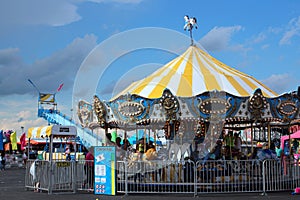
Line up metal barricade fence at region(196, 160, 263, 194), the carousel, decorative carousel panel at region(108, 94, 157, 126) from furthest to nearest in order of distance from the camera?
1. decorative carousel panel at region(108, 94, 157, 126)
2. the carousel
3. metal barricade fence at region(196, 160, 263, 194)

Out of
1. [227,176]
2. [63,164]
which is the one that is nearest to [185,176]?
[227,176]

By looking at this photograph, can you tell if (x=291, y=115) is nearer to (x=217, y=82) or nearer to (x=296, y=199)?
(x=217, y=82)

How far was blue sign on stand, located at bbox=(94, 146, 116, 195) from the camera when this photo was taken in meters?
12.1

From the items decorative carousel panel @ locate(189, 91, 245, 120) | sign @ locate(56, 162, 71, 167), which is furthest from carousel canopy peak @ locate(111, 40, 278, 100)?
sign @ locate(56, 162, 71, 167)

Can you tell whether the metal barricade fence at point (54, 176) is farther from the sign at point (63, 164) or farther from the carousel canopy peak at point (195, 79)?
the carousel canopy peak at point (195, 79)

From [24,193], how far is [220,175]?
19.3 ft

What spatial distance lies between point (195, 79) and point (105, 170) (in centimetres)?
Result: 479

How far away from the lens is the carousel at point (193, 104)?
43.6ft

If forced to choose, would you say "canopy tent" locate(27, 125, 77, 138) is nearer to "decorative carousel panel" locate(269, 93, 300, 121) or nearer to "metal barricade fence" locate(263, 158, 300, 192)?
"metal barricade fence" locate(263, 158, 300, 192)

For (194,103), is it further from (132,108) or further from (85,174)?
(85,174)

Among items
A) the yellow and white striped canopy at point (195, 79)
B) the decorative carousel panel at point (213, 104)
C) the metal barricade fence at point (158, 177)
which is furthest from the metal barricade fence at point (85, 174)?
the decorative carousel panel at point (213, 104)

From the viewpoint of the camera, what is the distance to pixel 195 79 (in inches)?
592

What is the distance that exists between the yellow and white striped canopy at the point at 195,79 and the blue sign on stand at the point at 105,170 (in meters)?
2.82

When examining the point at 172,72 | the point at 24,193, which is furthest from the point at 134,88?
the point at 24,193
